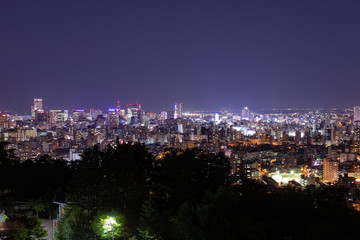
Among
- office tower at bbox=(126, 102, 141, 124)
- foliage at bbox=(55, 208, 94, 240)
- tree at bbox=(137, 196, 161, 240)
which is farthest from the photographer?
office tower at bbox=(126, 102, 141, 124)

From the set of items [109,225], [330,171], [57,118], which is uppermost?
[57,118]

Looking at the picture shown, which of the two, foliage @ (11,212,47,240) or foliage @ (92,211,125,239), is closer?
foliage @ (11,212,47,240)

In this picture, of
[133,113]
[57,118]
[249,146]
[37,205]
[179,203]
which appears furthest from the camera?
[133,113]

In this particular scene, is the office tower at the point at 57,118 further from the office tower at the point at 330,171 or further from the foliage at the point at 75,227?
the foliage at the point at 75,227

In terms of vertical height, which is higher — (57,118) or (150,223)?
(57,118)

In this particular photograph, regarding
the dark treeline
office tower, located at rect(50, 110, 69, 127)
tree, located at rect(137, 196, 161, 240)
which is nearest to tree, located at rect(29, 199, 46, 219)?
the dark treeline

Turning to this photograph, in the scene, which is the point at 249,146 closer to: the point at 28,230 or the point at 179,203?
the point at 179,203

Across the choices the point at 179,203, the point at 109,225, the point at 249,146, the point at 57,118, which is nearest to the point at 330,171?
the point at 249,146

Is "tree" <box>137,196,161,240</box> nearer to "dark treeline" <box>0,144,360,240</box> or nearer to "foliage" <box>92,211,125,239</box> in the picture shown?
"dark treeline" <box>0,144,360,240</box>
